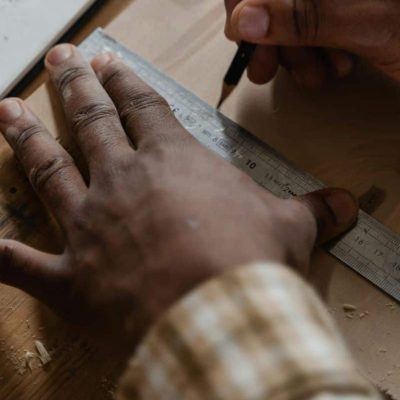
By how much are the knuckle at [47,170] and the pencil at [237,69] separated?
0.31m

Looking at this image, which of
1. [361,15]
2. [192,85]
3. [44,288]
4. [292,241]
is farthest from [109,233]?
[361,15]

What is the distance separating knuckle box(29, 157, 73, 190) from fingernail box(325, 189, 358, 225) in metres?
0.43

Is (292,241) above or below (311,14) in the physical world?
below

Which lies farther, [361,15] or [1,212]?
[1,212]

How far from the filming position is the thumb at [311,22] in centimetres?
89

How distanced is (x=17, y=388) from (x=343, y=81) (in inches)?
30.6

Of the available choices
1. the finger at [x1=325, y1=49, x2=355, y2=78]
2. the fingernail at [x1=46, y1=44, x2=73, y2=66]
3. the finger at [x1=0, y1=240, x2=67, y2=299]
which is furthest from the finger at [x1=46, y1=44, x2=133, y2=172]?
the finger at [x1=325, y1=49, x2=355, y2=78]

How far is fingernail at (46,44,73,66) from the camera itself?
40.6 inches

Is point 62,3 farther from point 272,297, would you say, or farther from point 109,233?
point 272,297

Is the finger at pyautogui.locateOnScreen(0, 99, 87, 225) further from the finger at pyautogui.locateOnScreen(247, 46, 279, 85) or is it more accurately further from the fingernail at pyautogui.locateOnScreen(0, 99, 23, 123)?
the finger at pyautogui.locateOnScreen(247, 46, 279, 85)

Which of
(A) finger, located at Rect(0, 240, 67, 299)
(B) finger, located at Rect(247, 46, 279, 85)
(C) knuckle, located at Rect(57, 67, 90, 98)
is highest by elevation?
(B) finger, located at Rect(247, 46, 279, 85)

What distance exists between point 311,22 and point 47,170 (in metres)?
0.49

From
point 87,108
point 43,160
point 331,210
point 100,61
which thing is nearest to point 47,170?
point 43,160

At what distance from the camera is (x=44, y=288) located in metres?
0.83
